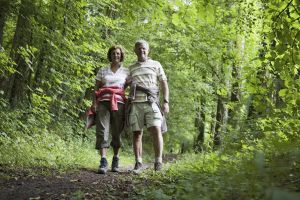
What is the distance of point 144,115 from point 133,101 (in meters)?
0.32

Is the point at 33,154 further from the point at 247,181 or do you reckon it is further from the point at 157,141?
the point at 247,181

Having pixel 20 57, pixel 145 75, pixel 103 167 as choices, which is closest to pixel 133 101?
pixel 145 75

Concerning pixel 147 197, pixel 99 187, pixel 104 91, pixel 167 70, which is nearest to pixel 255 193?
pixel 147 197

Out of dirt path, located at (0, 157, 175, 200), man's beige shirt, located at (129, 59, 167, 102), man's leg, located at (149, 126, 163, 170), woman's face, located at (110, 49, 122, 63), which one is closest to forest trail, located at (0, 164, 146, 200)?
dirt path, located at (0, 157, 175, 200)

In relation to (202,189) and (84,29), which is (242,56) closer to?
(84,29)

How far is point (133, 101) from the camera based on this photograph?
7.63 meters

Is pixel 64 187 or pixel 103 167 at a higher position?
pixel 103 167

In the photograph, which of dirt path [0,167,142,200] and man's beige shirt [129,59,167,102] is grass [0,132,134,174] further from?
man's beige shirt [129,59,167,102]

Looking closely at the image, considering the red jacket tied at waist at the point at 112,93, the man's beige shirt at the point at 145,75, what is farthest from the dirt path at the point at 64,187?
the man's beige shirt at the point at 145,75

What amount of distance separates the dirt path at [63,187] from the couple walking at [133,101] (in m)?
1.28

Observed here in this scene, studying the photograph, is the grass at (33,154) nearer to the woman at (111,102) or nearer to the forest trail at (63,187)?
A: the woman at (111,102)

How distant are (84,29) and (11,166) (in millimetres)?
5554

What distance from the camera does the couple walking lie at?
7.54 meters

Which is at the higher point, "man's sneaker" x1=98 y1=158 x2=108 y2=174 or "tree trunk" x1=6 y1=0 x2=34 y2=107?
"tree trunk" x1=6 y1=0 x2=34 y2=107
